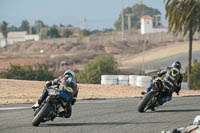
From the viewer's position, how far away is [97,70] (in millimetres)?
49938

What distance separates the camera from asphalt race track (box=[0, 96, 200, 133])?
10422mm

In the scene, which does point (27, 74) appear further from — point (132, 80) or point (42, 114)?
point (42, 114)

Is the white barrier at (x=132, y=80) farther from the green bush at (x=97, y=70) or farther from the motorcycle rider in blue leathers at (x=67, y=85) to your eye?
the green bush at (x=97, y=70)

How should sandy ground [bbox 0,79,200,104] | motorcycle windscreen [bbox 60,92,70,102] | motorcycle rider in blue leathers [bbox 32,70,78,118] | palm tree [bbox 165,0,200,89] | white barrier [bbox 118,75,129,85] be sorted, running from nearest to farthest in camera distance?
motorcycle windscreen [bbox 60,92,70,102]
motorcycle rider in blue leathers [bbox 32,70,78,118]
sandy ground [bbox 0,79,200,104]
white barrier [bbox 118,75,129,85]
palm tree [bbox 165,0,200,89]

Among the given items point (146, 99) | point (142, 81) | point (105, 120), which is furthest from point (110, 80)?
point (105, 120)

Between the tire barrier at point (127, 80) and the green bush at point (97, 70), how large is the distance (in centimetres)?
1855

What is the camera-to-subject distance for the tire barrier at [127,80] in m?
27.5

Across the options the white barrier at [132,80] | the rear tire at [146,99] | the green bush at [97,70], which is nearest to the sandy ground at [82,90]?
the white barrier at [132,80]

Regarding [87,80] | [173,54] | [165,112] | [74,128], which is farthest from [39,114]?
[173,54]

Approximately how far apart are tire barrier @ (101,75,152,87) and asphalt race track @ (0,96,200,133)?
39.9 feet

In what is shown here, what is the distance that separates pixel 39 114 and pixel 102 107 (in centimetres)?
478

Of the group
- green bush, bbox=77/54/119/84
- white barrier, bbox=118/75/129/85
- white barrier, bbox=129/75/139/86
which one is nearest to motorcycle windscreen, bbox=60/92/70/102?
white barrier, bbox=129/75/139/86

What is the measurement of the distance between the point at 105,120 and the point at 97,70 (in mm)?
37928

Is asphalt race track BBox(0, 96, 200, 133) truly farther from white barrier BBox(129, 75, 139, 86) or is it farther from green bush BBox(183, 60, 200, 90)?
green bush BBox(183, 60, 200, 90)
